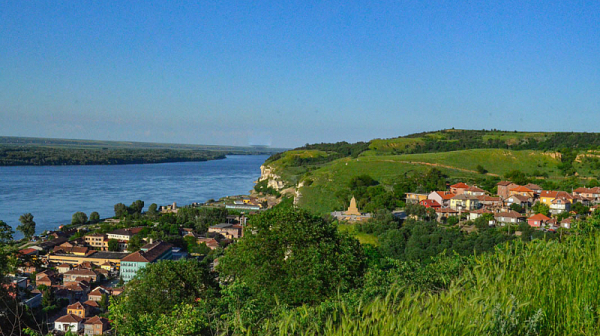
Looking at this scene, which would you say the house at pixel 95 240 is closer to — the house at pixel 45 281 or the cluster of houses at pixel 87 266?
the cluster of houses at pixel 87 266

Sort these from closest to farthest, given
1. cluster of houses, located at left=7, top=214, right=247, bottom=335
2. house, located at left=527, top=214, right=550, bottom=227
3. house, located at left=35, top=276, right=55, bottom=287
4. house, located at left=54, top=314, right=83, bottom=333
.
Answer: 1. house, located at left=54, top=314, right=83, bottom=333
2. cluster of houses, located at left=7, top=214, right=247, bottom=335
3. house, located at left=35, top=276, right=55, bottom=287
4. house, located at left=527, top=214, right=550, bottom=227

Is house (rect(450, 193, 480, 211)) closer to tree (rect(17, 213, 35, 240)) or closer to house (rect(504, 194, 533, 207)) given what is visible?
house (rect(504, 194, 533, 207))

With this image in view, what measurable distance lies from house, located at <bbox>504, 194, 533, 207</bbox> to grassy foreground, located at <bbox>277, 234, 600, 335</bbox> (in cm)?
2259

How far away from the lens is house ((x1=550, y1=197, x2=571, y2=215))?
70.4 feet

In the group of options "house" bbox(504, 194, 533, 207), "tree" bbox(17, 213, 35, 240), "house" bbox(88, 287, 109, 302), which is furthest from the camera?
"tree" bbox(17, 213, 35, 240)

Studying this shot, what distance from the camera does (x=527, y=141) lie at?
52344 mm

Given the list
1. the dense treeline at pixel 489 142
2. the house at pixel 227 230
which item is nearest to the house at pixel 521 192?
the house at pixel 227 230

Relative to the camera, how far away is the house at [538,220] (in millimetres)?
19375

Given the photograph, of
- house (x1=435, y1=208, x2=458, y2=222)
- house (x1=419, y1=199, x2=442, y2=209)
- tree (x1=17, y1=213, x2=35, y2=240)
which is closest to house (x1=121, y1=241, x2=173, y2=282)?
tree (x1=17, y1=213, x2=35, y2=240)

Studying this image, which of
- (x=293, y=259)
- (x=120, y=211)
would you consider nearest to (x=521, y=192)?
(x=293, y=259)

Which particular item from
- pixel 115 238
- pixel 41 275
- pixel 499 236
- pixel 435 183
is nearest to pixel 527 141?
pixel 435 183

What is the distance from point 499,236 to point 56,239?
22175 mm

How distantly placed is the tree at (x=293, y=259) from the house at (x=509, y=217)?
1453 centimetres

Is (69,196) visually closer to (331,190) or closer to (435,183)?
(331,190)
